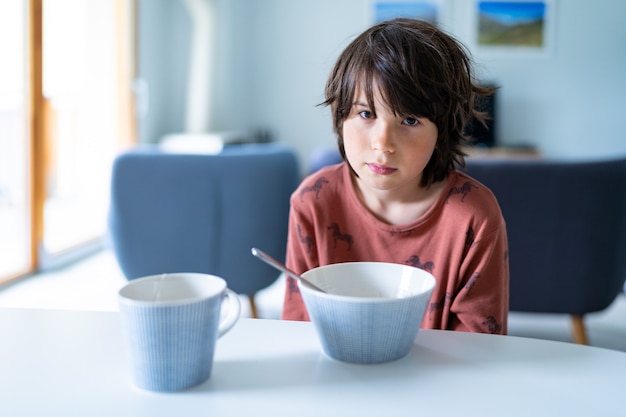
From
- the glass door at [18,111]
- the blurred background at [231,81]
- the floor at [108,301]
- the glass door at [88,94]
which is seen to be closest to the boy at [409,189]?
the floor at [108,301]

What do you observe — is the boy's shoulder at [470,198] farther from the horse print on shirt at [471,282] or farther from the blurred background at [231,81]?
the blurred background at [231,81]

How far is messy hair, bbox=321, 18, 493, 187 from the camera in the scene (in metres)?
0.83

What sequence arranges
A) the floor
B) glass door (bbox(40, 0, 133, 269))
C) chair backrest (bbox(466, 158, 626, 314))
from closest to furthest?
chair backrest (bbox(466, 158, 626, 314)) → the floor → glass door (bbox(40, 0, 133, 269))

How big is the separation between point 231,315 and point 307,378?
0.29ft

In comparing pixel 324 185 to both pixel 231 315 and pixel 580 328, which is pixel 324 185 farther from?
pixel 580 328

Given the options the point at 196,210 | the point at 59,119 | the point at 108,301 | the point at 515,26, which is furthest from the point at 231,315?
the point at 515,26

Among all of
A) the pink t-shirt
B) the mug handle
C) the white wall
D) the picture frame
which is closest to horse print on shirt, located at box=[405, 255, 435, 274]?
the pink t-shirt

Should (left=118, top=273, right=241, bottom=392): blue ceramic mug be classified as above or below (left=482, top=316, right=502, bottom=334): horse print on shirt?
above

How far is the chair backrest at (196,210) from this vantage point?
1886 mm

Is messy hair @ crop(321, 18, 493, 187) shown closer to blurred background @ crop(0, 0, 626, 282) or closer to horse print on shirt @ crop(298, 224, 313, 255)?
horse print on shirt @ crop(298, 224, 313, 255)

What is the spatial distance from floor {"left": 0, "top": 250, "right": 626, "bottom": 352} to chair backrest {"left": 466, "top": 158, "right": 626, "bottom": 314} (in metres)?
0.26

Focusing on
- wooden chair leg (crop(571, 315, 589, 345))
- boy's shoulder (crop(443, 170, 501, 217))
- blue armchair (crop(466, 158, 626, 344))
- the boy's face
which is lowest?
wooden chair leg (crop(571, 315, 589, 345))

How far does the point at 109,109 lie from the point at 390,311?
392 centimetres

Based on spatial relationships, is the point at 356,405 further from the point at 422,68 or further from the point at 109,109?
the point at 109,109
